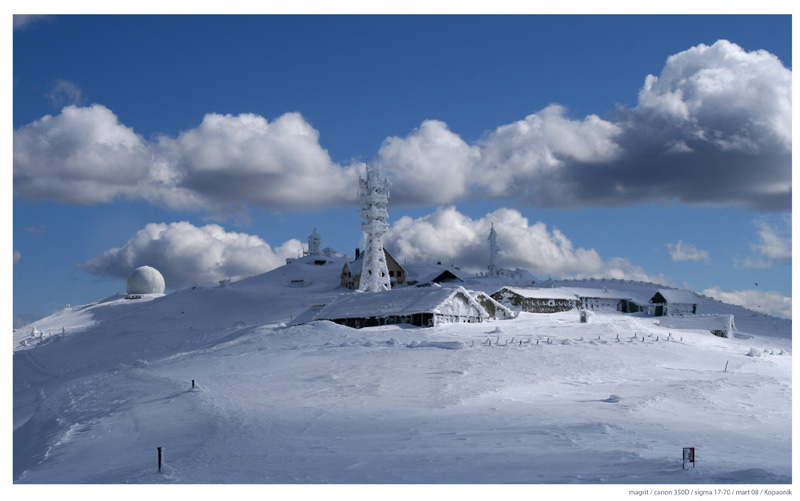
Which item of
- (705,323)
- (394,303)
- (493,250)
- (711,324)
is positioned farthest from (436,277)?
(711,324)

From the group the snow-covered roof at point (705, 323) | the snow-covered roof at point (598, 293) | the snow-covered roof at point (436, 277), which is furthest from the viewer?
the snow-covered roof at point (436, 277)

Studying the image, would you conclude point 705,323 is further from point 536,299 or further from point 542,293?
point 542,293

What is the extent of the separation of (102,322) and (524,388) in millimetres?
60058

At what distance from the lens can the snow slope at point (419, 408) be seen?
716 inches

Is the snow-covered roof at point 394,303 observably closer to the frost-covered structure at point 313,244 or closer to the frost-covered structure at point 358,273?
the frost-covered structure at point 358,273

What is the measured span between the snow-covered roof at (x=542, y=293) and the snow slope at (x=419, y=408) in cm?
1908

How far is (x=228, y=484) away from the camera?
16.6 m

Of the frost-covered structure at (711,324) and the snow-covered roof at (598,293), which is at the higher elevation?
the snow-covered roof at (598,293)

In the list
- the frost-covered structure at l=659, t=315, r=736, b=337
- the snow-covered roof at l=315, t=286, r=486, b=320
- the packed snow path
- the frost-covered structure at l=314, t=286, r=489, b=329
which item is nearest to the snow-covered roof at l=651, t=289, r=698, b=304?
the frost-covered structure at l=659, t=315, r=736, b=337

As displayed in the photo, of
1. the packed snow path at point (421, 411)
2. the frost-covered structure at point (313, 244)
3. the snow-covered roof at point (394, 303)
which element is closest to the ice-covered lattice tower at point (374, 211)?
the snow-covered roof at point (394, 303)

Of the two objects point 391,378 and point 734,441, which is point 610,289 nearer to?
point 391,378

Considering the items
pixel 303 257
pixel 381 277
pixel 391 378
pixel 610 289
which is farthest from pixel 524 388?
pixel 303 257

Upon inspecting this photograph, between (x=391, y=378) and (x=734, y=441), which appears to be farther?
(x=391, y=378)

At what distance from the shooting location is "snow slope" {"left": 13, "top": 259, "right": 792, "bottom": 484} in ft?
59.7
